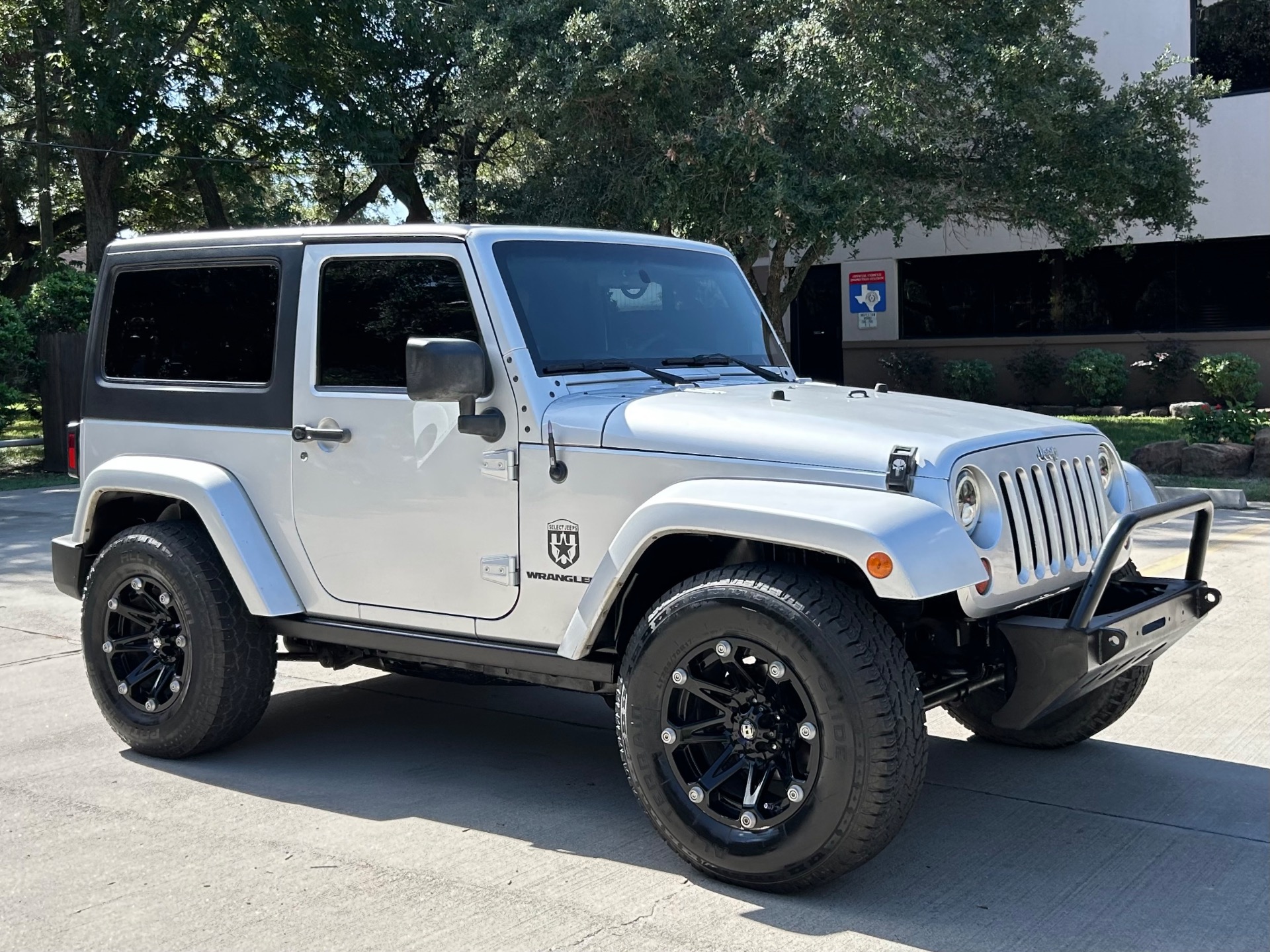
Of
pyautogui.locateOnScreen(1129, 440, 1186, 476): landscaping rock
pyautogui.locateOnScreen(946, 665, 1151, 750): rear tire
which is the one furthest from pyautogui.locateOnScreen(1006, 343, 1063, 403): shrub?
pyautogui.locateOnScreen(946, 665, 1151, 750): rear tire

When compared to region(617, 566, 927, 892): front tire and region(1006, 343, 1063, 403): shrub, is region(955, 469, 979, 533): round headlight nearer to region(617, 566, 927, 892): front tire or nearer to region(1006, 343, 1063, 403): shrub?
region(617, 566, 927, 892): front tire

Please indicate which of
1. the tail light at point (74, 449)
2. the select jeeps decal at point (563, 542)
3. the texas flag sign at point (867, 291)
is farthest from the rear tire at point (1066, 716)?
the texas flag sign at point (867, 291)

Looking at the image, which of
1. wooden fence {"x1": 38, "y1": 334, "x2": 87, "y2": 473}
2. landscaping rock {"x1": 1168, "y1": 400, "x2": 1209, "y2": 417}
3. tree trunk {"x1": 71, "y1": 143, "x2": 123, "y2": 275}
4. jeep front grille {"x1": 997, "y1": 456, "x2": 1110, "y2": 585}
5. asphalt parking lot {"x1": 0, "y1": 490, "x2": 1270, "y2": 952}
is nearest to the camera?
asphalt parking lot {"x1": 0, "y1": 490, "x2": 1270, "y2": 952}

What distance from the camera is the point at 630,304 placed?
16.7 ft

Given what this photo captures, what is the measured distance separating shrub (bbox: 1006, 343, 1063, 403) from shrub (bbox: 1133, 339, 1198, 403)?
1.41 metres

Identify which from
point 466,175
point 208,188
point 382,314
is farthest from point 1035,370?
point 382,314

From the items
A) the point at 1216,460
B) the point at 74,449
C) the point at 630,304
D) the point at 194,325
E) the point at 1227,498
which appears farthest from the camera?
the point at 1216,460

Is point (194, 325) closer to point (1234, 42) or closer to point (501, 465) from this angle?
point (501, 465)

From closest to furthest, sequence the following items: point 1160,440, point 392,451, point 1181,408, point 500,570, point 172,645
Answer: point 500,570
point 392,451
point 172,645
point 1160,440
point 1181,408

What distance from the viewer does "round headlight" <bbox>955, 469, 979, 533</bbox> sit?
3.96 m

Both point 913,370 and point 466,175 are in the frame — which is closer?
point 466,175

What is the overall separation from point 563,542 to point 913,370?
21.8 meters

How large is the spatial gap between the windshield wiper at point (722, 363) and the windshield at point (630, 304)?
2 cm

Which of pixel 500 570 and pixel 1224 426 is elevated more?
pixel 500 570
